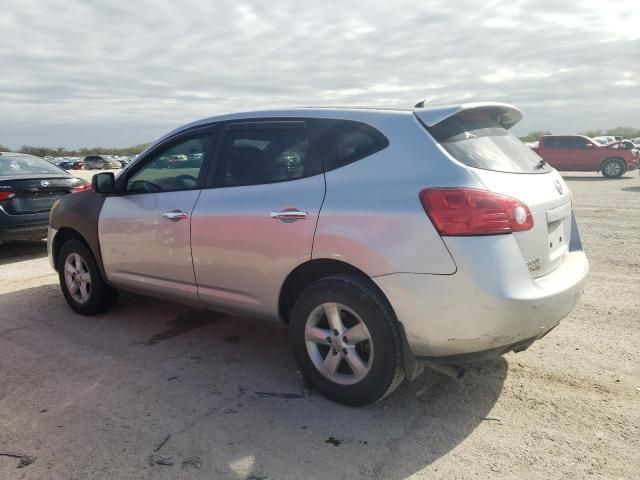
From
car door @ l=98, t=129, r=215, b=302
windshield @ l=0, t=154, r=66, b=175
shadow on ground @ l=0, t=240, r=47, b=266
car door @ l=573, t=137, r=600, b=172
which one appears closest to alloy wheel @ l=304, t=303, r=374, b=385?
car door @ l=98, t=129, r=215, b=302

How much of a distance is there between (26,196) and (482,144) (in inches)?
267

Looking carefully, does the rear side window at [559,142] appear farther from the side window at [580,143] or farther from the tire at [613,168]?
the tire at [613,168]

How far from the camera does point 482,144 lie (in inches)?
127

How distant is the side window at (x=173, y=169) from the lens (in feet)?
13.6

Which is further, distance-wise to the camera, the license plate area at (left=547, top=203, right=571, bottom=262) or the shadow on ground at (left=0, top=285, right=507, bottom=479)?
the license plate area at (left=547, top=203, right=571, bottom=262)

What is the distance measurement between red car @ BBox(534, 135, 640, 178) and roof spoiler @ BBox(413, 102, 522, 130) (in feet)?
67.9

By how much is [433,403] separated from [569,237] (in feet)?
4.61

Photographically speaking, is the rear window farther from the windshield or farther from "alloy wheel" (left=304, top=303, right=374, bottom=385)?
the windshield

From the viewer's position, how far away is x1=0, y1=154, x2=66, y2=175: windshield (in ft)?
26.7

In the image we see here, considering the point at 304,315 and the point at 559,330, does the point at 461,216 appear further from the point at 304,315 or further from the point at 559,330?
the point at 559,330

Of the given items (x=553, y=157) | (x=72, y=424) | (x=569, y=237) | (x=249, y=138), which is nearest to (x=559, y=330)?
(x=569, y=237)

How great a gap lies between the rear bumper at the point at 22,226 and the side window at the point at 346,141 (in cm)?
582

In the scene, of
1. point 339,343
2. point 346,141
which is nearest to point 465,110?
point 346,141

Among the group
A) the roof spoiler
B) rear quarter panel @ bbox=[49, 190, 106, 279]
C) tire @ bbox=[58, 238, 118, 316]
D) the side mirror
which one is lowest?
tire @ bbox=[58, 238, 118, 316]
